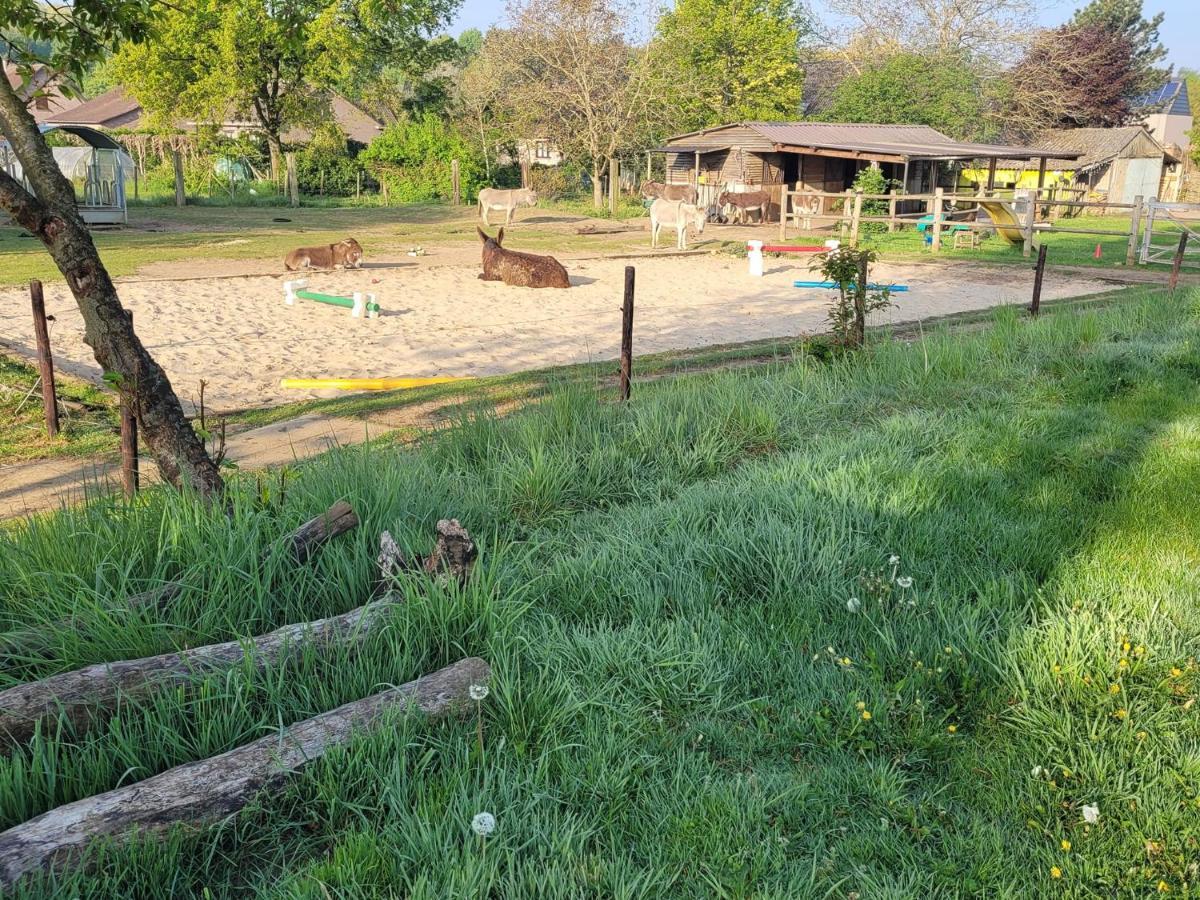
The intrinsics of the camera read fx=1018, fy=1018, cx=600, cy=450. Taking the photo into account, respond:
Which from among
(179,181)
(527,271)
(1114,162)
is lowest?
(527,271)

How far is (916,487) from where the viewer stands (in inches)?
199

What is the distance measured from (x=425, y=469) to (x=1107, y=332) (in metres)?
7.39

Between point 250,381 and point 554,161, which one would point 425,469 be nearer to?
point 250,381

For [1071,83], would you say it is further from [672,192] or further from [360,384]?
[360,384]

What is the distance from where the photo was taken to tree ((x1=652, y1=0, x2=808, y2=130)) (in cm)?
4603

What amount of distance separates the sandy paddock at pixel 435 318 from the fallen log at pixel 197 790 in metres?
6.49

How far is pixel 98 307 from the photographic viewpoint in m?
4.65

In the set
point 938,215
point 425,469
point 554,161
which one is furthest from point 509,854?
point 554,161

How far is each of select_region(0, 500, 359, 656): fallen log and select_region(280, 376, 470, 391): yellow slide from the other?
558 centimetres

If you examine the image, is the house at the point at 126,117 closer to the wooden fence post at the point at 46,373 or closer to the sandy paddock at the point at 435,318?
the sandy paddock at the point at 435,318

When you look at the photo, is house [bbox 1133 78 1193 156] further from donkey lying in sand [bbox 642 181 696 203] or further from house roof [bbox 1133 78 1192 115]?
donkey lying in sand [bbox 642 181 696 203]

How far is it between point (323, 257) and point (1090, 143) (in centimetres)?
4278

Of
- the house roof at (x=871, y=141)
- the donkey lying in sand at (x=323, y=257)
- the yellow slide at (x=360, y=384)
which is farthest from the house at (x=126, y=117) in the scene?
the yellow slide at (x=360, y=384)

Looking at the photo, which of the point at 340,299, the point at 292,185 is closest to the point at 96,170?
the point at 292,185
